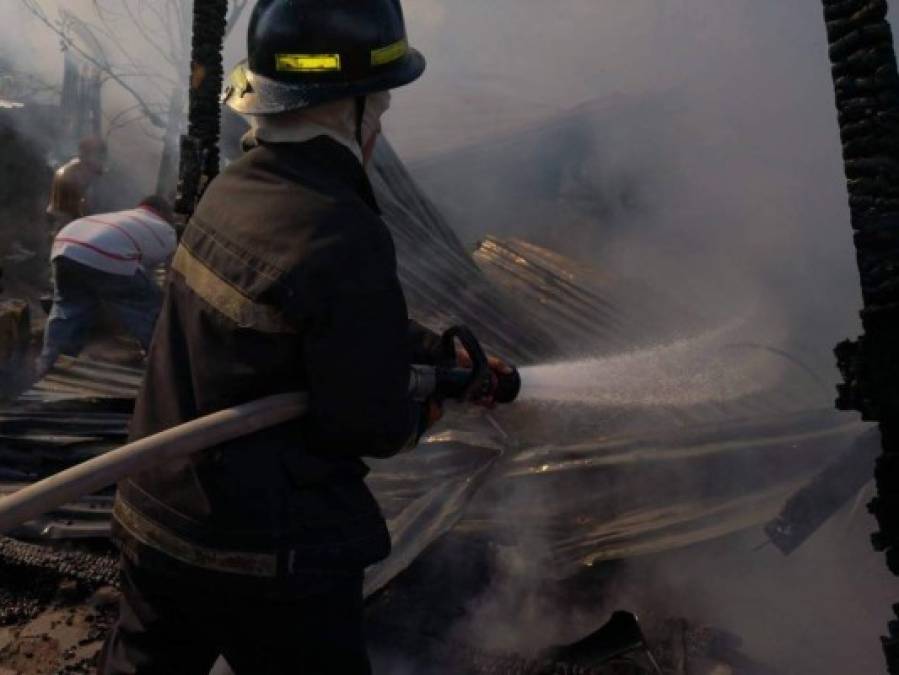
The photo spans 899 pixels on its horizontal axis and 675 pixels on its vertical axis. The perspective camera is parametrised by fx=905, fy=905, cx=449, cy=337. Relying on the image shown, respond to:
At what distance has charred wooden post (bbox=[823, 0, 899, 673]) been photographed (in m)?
1.77

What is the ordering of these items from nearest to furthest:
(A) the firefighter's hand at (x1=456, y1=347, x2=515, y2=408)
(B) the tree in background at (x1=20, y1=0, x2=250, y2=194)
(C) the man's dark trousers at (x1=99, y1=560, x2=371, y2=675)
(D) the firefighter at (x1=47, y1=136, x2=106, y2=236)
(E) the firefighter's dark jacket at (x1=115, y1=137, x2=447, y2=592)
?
1. (E) the firefighter's dark jacket at (x1=115, y1=137, x2=447, y2=592)
2. (C) the man's dark trousers at (x1=99, y1=560, x2=371, y2=675)
3. (A) the firefighter's hand at (x1=456, y1=347, x2=515, y2=408)
4. (D) the firefighter at (x1=47, y1=136, x2=106, y2=236)
5. (B) the tree in background at (x1=20, y1=0, x2=250, y2=194)

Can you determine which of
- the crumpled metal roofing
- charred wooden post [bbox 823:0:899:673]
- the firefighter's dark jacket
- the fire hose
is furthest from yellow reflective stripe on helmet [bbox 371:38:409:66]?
the crumpled metal roofing

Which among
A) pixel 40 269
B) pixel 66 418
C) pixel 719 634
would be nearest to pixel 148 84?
pixel 40 269

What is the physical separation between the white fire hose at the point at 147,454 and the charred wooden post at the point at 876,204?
1.17 m

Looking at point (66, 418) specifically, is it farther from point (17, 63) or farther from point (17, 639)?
point (17, 63)

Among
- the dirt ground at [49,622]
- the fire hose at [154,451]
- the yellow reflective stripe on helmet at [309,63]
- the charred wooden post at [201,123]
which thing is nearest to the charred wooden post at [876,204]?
the yellow reflective stripe on helmet at [309,63]

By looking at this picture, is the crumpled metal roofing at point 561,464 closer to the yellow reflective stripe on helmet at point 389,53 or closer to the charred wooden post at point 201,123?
the charred wooden post at point 201,123

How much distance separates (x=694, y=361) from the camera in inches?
198

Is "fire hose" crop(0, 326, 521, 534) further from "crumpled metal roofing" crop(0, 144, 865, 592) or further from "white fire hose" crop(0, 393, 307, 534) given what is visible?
"crumpled metal roofing" crop(0, 144, 865, 592)

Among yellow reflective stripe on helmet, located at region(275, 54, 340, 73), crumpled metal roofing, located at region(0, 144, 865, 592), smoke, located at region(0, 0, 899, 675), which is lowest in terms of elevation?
smoke, located at region(0, 0, 899, 675)

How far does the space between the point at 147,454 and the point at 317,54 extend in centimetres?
88

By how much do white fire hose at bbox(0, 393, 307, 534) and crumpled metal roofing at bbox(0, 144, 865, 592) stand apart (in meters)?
1.24

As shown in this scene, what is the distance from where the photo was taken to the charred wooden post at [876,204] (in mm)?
1771

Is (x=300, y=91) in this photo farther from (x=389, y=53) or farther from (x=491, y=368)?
(x=491, y=368)
